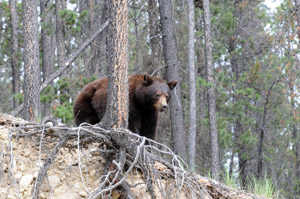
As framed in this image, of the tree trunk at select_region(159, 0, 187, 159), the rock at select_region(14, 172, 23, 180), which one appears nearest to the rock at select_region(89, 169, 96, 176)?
the rock at select_region(14, 172, 23, 180)

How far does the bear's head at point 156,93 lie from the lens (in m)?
6.85

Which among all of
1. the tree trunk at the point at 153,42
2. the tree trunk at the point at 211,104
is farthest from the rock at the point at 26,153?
the tree trunk at the point at 153,42

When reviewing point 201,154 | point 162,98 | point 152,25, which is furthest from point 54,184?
point 201,154

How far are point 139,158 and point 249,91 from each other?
10.3 meters

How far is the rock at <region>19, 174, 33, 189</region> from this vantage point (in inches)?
189

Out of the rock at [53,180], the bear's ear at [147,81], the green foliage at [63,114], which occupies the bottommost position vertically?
the rock at [53,180]

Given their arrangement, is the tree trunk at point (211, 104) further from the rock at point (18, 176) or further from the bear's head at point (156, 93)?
the rock at point (18, 176)

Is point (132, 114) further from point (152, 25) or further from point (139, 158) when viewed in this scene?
point (152, 25)

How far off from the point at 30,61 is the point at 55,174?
14.2 ft

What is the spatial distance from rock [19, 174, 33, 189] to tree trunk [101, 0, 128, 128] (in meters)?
1.16

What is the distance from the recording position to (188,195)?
521cm

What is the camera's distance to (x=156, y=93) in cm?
693

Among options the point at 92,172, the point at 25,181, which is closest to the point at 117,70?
the point at 92,172

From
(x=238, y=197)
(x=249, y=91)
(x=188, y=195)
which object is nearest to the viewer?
(x=188, y=195)
